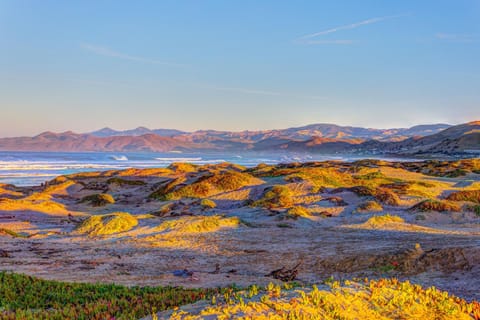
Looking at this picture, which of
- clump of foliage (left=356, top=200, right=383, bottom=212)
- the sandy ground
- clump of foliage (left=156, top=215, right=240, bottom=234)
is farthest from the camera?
clump of foliage (left=356, top=200, right=383, bottom=212)

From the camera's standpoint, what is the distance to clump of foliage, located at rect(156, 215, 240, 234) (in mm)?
17688

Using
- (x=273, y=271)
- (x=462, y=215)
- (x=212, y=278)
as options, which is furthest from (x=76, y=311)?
(x=462, y=215)

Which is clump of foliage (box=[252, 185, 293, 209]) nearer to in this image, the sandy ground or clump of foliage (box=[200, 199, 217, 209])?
clump of foliage (box=[200, 199, 217, 209])

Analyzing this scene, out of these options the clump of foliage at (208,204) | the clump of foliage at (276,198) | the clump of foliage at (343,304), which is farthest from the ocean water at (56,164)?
the clump of foliage at (343,304)

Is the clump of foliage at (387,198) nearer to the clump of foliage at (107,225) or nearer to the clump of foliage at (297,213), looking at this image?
the clump of foliage at (297,213)

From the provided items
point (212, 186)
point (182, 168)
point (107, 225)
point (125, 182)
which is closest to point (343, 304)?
point (107, 225)

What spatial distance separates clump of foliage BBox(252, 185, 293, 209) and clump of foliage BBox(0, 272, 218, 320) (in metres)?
16.7

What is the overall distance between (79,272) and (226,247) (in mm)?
4983

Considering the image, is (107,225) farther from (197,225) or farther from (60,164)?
(60,164)

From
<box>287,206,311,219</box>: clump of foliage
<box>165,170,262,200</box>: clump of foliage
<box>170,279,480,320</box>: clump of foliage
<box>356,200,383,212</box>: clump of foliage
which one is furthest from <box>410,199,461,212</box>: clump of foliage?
<box>170,279,480,320</box>: clump of foliage

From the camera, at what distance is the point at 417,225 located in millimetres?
19219

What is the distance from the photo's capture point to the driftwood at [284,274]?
430 inches

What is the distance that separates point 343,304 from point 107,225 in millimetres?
14308

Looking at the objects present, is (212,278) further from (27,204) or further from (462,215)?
(27,204)
